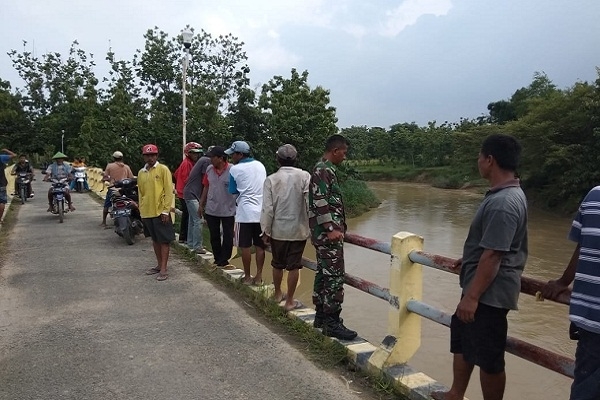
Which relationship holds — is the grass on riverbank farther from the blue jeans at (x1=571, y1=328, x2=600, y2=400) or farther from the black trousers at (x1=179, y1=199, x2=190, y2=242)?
the black trousers at (x1=179, y1=199, x2=190, y2=242)

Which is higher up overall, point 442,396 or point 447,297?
point 442,396

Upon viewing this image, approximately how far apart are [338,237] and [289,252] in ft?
2.90

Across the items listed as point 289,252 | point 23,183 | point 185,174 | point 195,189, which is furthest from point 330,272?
point 23,183

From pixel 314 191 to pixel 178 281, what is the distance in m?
2.96

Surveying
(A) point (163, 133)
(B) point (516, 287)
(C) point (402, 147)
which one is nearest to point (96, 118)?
(A) point (163, 133)

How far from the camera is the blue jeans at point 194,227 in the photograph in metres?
7.56

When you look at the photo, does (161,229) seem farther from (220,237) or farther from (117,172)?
(117,172)

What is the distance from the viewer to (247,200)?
5621 millimetres

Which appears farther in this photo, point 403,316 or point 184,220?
point 184,220

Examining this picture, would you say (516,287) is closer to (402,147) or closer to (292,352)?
(292,352)

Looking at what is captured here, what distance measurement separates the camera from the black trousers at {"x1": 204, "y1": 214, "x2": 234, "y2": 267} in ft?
21.5

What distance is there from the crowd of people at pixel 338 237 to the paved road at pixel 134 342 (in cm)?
51

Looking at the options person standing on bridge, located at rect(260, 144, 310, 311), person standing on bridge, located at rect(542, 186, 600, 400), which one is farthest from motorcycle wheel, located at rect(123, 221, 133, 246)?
person standing on bridge, located at rect(542, 186, 600, 400)

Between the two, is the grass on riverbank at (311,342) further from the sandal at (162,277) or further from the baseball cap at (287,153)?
the baseball cap at (287,153)
